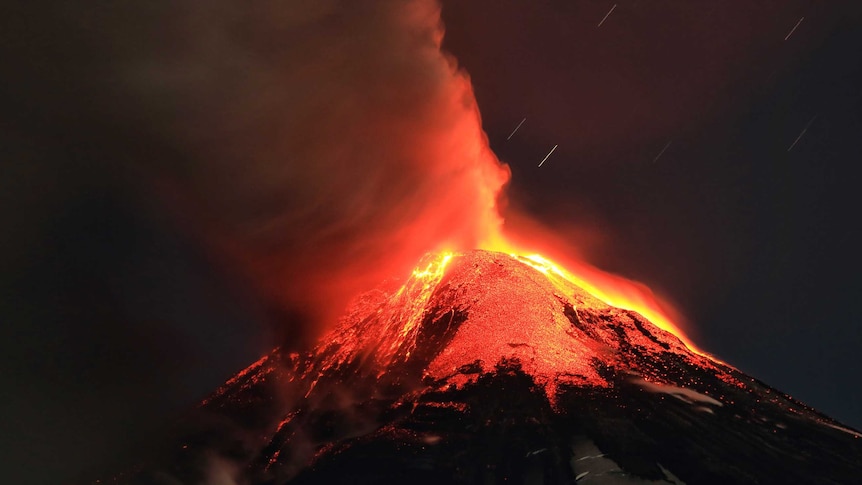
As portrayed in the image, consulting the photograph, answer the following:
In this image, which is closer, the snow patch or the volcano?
the volcano

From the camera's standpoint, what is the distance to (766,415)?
24.6 meters

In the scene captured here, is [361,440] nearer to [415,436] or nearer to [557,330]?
→ [415,436]

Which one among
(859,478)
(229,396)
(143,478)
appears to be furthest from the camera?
(229,396)

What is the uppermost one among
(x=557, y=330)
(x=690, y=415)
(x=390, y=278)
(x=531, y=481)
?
(x=390, y=278)

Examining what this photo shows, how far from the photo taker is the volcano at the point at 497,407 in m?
20.4

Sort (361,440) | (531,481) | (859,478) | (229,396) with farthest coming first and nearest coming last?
1. (229,396)
2. (361,440)
3. (859,478)
4. (531,481)

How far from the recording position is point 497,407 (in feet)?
74.3

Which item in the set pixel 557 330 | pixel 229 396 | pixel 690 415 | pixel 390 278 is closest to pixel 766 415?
pixel 690 415

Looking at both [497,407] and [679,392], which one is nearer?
[497,407]

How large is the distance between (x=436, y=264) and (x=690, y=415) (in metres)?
13.9

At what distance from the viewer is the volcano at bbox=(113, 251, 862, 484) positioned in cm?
2038

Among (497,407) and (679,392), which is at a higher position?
(679,392)

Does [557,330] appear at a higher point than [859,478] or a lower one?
higher

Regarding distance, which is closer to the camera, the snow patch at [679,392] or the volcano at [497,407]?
the volcano at [497,407]
